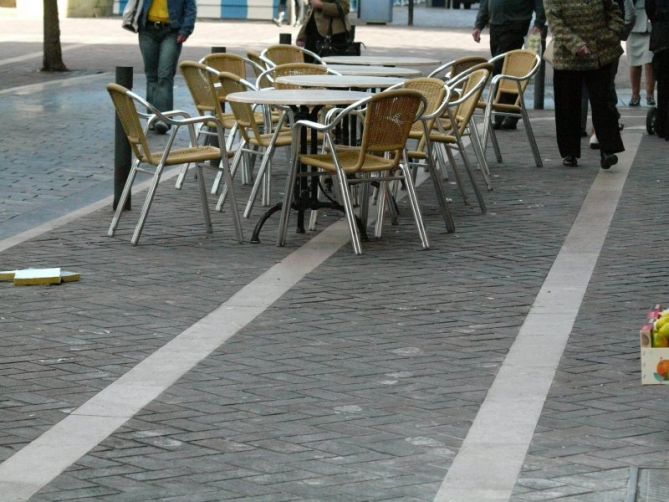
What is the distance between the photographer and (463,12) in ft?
146

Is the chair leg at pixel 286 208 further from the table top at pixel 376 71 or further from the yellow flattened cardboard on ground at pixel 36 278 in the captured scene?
the table top at pixel 376 71

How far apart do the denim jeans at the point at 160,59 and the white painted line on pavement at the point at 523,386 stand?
253 inches

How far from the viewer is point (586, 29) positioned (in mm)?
12398

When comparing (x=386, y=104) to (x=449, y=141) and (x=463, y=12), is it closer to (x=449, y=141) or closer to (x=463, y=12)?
(x=449, y=141)

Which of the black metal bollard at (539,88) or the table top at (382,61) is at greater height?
the table top at (382,61)

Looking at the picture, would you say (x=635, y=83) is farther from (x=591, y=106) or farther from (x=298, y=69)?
(x=298, y=69)

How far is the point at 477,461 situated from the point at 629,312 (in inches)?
101

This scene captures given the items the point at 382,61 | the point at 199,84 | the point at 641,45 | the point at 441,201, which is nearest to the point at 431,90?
the point at 441,201

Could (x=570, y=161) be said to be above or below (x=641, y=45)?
below

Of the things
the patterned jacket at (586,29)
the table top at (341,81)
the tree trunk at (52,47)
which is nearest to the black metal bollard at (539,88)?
the patterned jacket at (586,29)

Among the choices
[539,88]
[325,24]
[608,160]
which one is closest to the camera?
[608,160]

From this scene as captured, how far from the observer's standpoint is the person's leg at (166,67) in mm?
15406

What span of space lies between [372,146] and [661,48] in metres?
6.20

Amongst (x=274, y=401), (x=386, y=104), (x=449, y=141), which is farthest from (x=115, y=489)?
(x=449, y=141)
